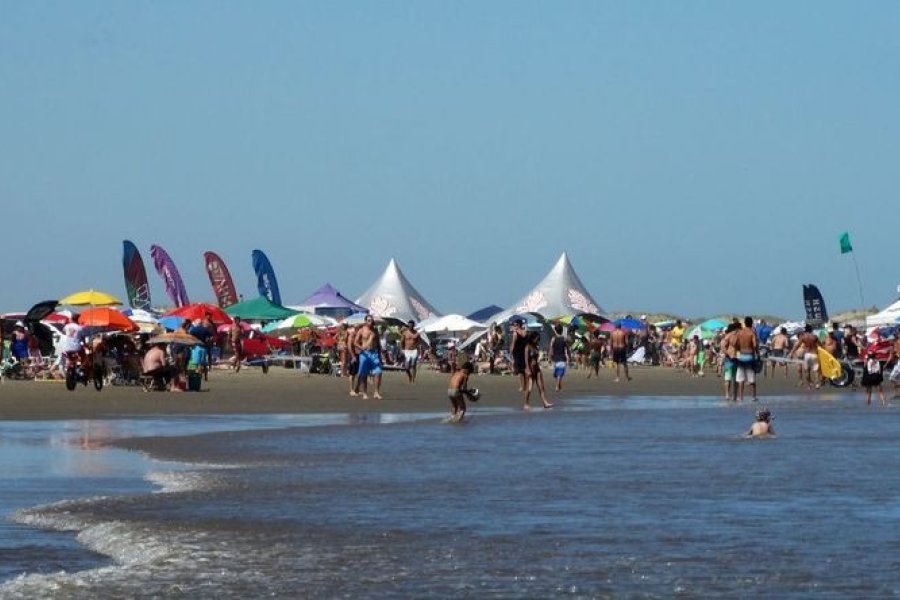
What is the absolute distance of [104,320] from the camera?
41062mm

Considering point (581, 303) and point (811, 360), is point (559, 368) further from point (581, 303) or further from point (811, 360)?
point (581, 303)

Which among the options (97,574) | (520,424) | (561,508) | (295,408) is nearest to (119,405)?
(295,408)

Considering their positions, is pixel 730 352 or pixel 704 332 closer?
pixel 730 352

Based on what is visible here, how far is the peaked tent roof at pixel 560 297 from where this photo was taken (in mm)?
65312

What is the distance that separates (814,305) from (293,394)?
102 feet

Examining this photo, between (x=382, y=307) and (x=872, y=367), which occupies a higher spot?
(x=382, y=307)

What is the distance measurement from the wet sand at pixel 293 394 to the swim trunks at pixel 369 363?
1.63 feet

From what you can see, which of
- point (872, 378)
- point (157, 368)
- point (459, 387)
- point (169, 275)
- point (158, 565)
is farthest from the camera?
point (169, 275)

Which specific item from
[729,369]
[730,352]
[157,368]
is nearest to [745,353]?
[730,352]

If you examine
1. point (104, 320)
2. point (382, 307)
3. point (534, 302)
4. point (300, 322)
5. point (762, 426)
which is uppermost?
point (382, 307)

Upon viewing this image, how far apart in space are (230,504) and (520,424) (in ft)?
34.9

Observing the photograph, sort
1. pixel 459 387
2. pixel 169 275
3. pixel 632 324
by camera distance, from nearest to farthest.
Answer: pixel 459 387, pixel 632 324, pixel 169 275

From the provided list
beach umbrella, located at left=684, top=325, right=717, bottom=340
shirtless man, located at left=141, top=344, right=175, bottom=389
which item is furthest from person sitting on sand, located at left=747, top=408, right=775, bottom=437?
beach umbrella, located at left=684, top=325, right=717, bottom=340

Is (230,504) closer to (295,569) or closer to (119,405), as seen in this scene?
(295,569)
